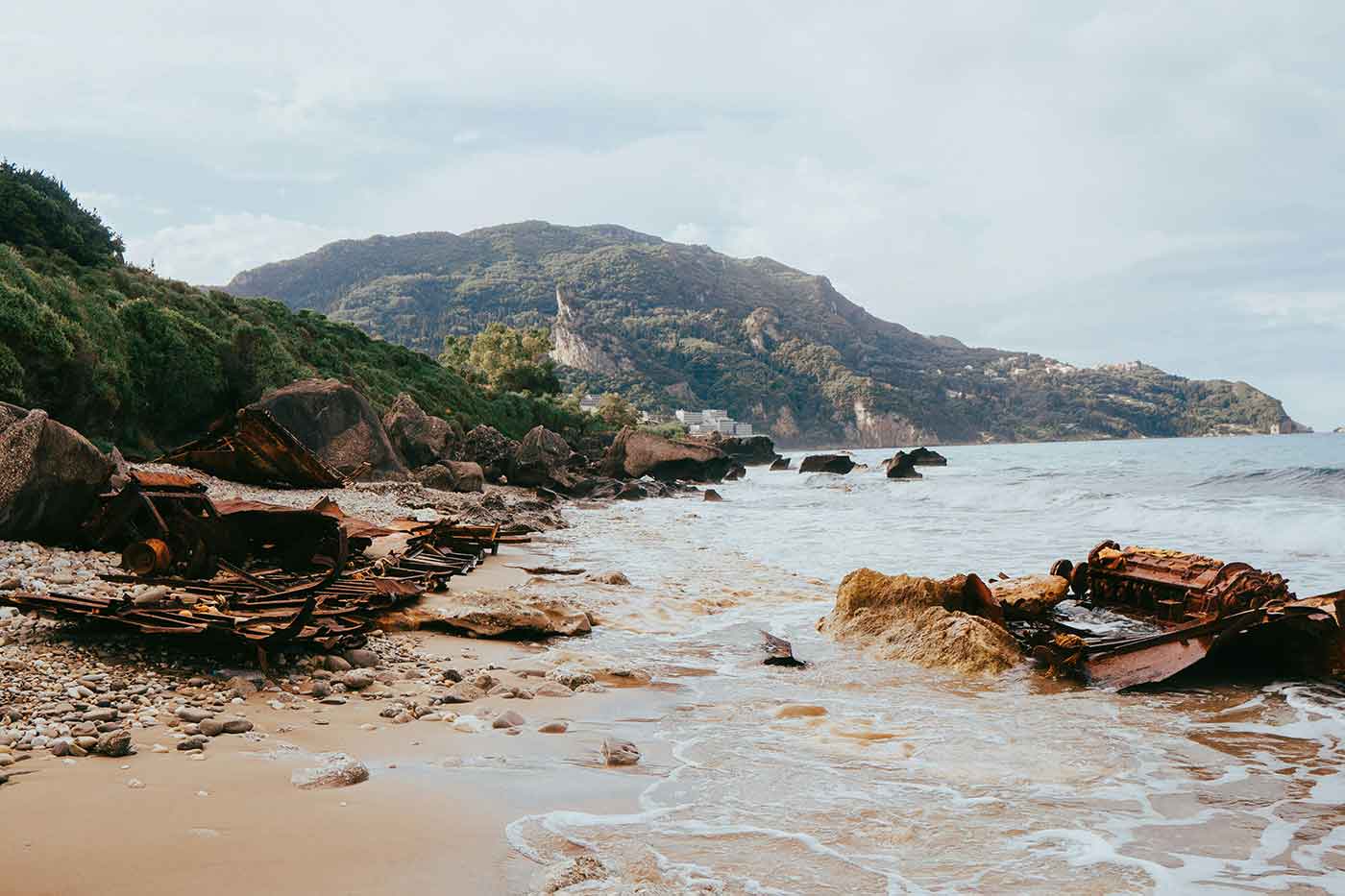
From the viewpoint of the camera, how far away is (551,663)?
22.6 feet

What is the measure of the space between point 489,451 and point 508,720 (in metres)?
25.7

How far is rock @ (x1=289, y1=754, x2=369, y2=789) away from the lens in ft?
12.1

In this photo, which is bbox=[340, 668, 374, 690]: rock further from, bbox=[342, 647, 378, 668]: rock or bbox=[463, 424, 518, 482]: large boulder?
bbox=[463, 424, 518, 482]: large boulder

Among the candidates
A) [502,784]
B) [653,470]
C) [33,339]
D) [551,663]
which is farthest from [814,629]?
[653,470]

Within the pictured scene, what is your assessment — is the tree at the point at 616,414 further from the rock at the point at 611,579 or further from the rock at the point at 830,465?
the rock at the point at 611,579

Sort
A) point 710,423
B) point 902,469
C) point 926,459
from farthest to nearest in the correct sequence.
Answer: point 710,423, point 926,459, point 902,469

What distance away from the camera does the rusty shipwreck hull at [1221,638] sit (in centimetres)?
620

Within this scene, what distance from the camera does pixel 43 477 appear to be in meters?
7.50

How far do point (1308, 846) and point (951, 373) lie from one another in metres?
168

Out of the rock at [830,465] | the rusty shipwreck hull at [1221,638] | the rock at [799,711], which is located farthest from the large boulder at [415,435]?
the rock at [830,465]

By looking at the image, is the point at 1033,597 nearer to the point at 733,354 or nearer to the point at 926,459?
the point at 926,459

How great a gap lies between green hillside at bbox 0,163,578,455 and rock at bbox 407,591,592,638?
9296mm

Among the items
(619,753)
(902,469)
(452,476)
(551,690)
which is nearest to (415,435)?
(452,476)

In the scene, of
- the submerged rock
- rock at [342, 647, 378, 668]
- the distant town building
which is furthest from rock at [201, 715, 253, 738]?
the distant town building
